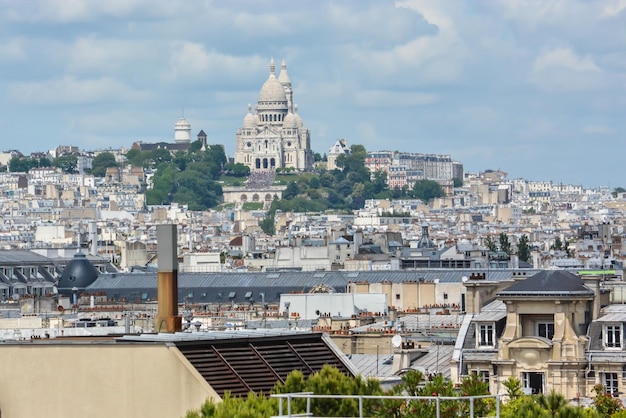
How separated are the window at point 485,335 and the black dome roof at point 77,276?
1470 inches

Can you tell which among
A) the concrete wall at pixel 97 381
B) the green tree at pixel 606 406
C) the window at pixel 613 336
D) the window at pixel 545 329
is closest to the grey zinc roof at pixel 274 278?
the window at pixel 545 329

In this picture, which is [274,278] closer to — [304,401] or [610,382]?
[610,382]

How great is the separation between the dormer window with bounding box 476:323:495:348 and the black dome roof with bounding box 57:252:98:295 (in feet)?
123

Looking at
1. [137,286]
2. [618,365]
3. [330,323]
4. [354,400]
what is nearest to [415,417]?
[354,400]

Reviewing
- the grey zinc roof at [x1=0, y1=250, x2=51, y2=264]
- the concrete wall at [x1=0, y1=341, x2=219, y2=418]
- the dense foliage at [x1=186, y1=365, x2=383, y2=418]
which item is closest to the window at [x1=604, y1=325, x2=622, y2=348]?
the dense foliage at [x1=186, y1=365, x2=383, y2=418]

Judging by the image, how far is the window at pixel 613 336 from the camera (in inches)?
1121

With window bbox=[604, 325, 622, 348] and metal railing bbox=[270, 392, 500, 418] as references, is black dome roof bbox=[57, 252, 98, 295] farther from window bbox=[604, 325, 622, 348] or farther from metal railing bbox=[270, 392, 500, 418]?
metal railing bbox=[270, 392, 500, 418]

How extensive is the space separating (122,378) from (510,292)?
473 inches

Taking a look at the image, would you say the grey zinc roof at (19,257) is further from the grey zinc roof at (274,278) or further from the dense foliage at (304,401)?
the dense foliage at (304,401)

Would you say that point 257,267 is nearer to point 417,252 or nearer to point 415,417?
point 417,252

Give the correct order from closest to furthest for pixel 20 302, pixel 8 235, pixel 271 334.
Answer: pixel 271 334 → pixel 20 302 → pixel 8 235

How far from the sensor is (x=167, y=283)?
774 inches

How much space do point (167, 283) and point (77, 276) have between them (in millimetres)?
48544

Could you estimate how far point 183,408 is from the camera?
55.3 ft
